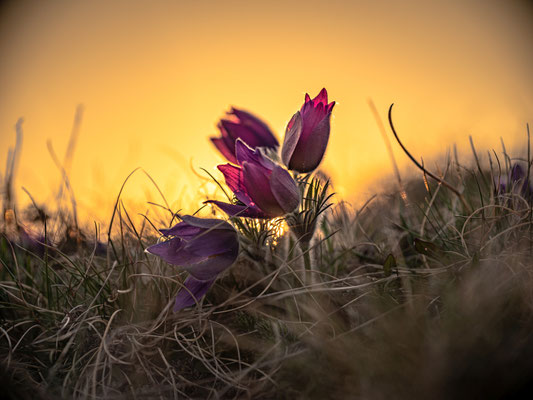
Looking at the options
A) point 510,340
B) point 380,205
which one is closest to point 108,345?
point 510,340

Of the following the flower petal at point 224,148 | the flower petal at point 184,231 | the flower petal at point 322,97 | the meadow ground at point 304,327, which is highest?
the flower petal at point 322,97

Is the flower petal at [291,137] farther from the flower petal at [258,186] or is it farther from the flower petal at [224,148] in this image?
the flower petal at [224,148]

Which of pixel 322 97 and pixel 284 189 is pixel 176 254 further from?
pixel 322 97

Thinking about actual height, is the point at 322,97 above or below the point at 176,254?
above

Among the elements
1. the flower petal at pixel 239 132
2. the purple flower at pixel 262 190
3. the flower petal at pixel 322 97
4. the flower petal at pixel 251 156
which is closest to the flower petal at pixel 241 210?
the purple flower at pixel 262 190

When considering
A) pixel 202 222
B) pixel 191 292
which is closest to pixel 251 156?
pixel 202 222

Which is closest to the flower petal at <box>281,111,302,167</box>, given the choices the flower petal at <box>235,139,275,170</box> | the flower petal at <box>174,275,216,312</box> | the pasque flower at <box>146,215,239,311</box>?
the flower petal at <box>235,139,275,170</box>
